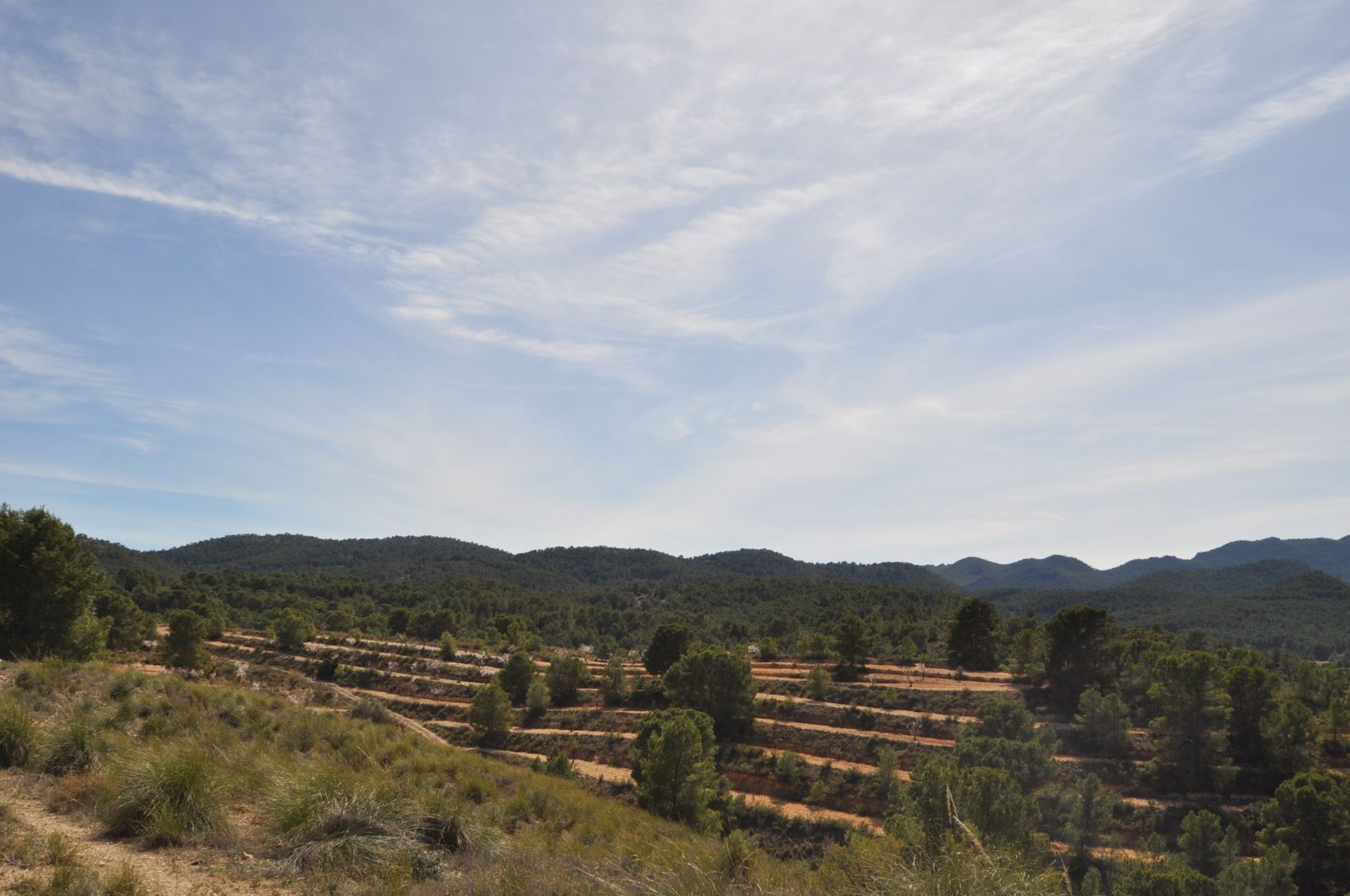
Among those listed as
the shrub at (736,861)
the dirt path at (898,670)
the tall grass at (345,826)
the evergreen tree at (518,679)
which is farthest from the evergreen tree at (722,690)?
the tall grass at (345,826)

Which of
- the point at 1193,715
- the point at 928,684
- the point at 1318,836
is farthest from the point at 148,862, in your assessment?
the point at 928,684

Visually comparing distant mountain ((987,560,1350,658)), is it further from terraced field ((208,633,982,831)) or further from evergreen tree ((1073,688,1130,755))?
evergreen tree ((1073,688,1130,755))

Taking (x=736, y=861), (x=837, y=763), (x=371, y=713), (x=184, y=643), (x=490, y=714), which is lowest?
(x=837, y=763)

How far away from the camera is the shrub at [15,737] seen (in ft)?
26.7

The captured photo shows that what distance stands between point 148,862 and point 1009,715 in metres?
39.3

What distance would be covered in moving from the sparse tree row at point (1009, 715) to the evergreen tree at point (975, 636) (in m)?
0.15

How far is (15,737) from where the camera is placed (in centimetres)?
830

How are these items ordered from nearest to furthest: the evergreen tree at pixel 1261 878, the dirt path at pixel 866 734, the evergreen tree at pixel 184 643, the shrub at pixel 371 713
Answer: the evergreen tree at pixel 1261 878, the shrub at pixel 371 713, the dirt path at pixel 866 734, the evergreen tree at pixel 184 643

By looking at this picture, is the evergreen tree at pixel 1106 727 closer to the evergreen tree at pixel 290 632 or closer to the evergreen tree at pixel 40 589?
the evergreen tree at pixel 40 589

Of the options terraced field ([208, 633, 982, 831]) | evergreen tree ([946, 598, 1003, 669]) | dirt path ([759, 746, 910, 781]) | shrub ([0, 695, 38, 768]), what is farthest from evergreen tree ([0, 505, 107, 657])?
evergreen tree ([946, 598, 1003, 669])

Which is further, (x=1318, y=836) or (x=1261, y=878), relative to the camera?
(x=1318, y=836)

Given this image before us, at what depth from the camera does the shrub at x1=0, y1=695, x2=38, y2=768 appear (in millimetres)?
8125

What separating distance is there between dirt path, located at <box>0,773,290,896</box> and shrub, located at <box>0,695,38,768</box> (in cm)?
186

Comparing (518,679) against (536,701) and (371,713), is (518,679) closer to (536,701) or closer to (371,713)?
(536,701)
